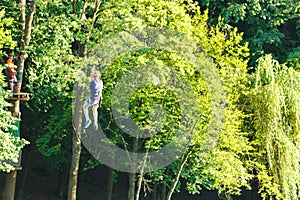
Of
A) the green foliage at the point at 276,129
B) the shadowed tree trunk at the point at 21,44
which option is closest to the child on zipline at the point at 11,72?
the shadowed tree trunk at the point at 21,44

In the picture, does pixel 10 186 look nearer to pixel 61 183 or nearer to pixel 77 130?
pixel 77 130

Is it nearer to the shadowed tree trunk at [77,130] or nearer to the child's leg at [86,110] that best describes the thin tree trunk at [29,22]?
the shadowed tree trunk at [77,130]

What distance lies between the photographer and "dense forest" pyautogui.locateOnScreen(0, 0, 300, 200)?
13.0m

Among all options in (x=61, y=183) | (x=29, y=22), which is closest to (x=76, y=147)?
(x=29, y=22)

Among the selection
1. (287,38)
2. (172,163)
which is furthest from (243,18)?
(172,163)

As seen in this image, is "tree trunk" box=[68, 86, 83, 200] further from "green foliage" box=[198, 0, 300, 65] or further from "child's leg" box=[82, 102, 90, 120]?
"green foliage" box=[198, 0, 300, 65]

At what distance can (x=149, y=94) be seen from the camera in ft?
44.3

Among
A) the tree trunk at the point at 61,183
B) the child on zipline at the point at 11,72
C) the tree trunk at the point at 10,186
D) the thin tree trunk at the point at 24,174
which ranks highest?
the child on zipline at the point at 11,72

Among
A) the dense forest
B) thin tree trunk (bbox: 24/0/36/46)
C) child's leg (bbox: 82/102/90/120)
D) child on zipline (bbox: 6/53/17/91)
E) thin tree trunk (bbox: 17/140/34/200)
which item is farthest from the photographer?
thin tree trunk (bbox: 17/140/34/200)

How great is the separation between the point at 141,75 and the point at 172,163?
3.95 m

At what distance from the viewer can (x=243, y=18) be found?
761 inches

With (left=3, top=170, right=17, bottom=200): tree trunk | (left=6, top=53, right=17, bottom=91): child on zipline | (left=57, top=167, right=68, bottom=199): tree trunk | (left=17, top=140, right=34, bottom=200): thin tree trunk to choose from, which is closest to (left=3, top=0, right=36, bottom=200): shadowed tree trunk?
(left=3, top=170, right=17, bottom=200): tree trunk

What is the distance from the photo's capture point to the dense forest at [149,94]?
1305 centimetres

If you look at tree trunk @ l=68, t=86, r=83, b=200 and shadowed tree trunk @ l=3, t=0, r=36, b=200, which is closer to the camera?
shadowed tree trunk @ l=3, t=0, r=36, b=200
